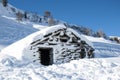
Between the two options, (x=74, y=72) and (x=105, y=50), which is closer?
(x=74, y=72)

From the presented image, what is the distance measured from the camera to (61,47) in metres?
20.0

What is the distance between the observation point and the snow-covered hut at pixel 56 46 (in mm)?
18922

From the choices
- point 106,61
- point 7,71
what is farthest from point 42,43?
point 7,71

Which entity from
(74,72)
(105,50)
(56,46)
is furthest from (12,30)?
(74,72)

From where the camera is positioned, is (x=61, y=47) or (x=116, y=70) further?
(x=61, y=47)

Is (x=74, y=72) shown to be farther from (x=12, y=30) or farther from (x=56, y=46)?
(x=12, y=30)

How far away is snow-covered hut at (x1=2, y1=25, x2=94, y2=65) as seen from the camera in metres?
18.9

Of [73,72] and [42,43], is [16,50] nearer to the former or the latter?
[42,43]

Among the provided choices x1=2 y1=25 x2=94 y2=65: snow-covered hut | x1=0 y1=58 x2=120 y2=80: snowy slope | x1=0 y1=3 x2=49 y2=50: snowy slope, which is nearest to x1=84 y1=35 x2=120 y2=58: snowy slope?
x1=0 y1=3 x2=49 y2=50: snowy slope

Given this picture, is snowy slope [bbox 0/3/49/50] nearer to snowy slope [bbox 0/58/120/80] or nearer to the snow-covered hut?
the snow-covered hut

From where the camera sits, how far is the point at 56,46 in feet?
65.4

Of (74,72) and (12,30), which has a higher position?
(12,30)

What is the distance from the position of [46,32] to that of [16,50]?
2489 millimetres

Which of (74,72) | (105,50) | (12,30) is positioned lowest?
(74,72)
